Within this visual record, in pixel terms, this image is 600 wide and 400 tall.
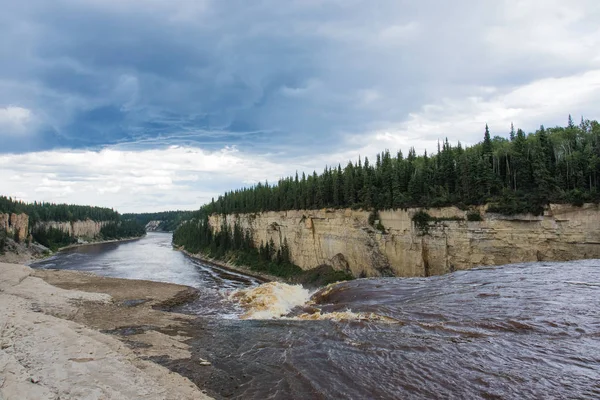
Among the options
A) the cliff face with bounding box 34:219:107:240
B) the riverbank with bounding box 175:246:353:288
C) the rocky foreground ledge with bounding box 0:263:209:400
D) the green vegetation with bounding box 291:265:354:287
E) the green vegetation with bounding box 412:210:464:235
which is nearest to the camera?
the rocky foreground ledge with bounding box 0:263:209:400

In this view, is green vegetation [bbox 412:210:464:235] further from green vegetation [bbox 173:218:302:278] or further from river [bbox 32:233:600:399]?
green vegetation [bbox 173:218:302:278]

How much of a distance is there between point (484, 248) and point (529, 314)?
25.9 m

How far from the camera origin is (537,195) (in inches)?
1511

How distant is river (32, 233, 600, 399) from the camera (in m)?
10.7

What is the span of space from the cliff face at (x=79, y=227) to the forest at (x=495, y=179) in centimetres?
13943

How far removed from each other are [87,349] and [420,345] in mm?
12918

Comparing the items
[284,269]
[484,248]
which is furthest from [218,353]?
[284,269]

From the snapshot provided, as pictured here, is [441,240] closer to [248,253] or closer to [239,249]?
[248,253]

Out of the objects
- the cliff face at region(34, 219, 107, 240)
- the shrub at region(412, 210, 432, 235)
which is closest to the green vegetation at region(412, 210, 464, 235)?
the shrub at region(412, 210, 432, 235)

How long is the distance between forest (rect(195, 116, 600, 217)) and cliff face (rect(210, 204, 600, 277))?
1345mm

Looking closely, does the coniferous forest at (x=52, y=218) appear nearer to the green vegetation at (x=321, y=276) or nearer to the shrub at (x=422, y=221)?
the green vegetation at (x=321, y=276)

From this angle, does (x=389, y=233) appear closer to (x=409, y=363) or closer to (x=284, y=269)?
(x=284, y=269)

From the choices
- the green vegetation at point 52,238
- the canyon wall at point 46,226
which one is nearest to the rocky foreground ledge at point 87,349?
the canyon wall at point 46,226

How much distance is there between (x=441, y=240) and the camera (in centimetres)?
4434
